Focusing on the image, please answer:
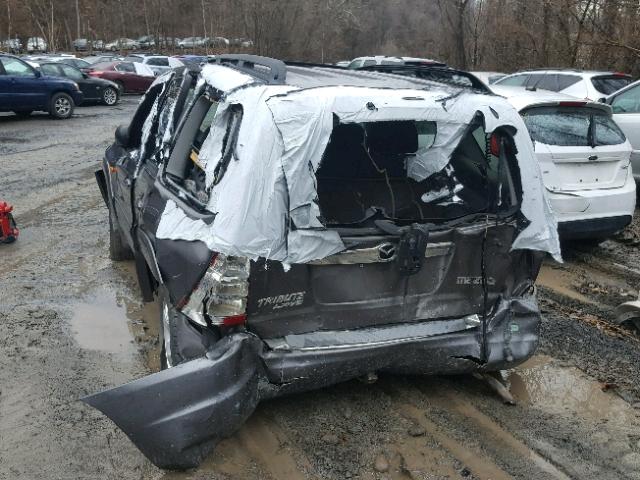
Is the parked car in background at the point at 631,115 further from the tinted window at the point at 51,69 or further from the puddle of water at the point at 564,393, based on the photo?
the tinted window at the point at 51,69

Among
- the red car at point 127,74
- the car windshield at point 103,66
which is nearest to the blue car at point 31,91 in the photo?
the red car at point 127,74

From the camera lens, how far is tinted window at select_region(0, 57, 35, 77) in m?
15.2

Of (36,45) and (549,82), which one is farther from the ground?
(549,82)

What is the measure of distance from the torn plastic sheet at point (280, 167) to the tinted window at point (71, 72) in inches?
748

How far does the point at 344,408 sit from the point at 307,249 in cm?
114

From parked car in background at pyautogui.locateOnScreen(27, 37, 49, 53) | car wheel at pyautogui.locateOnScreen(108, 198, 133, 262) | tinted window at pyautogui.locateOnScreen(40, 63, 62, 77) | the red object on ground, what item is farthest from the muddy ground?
parked car in background at pyautogui.locateOnScreen(27, 37, 49, 53)

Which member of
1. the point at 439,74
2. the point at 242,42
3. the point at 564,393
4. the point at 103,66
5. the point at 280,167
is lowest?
the point at 564,393

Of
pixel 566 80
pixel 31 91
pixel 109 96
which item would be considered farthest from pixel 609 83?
pixel 109 96

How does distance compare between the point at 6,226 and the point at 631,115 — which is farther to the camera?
the point at 631,115

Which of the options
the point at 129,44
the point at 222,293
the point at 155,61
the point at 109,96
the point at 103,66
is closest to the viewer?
the point at 222,293

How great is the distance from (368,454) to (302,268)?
103 cm

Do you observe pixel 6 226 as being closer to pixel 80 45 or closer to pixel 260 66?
pixel 260 66

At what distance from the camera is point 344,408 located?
142 inches

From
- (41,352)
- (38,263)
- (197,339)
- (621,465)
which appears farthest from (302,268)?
(38,263)
